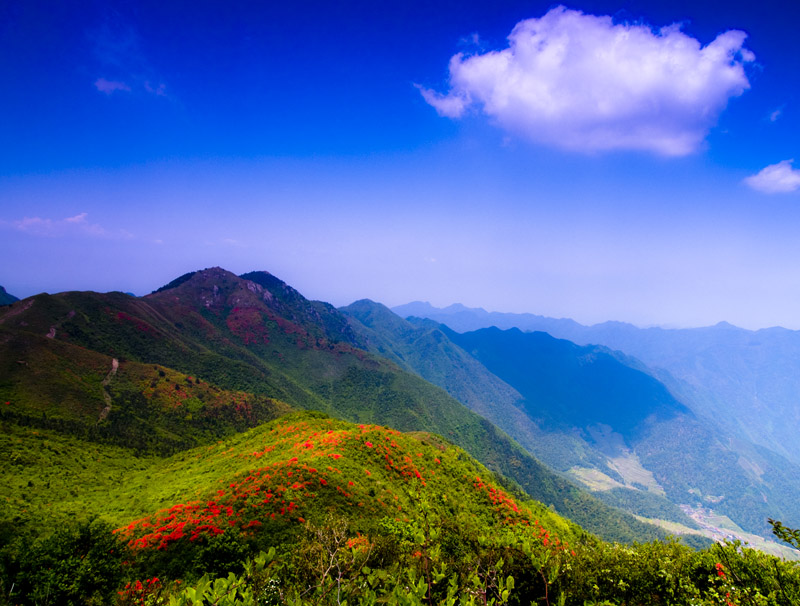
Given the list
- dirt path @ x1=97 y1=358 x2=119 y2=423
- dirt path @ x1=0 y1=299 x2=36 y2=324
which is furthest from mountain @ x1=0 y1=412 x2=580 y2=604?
dirt path @ x1=0 y1=299 x2=36 y2=324

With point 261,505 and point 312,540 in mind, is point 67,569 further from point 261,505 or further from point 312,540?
point 312,540

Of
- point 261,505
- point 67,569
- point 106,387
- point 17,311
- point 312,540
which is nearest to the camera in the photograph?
point 312,540

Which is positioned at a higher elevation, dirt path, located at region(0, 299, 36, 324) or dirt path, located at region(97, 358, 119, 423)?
dirt path, located at region(0, 299, 36, 324)

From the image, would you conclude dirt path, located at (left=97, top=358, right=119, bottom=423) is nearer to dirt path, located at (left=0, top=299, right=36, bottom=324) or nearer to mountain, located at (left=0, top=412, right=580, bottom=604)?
mountain, located at (left=0, top=412, right=580, bottom=604)

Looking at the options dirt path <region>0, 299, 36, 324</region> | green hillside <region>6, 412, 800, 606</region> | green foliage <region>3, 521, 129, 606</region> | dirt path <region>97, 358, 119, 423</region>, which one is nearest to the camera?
green hillside <region>6, 412, 800, 606</region>

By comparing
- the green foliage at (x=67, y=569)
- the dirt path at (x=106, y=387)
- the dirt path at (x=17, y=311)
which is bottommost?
the dirt path at (x=106, y=387)

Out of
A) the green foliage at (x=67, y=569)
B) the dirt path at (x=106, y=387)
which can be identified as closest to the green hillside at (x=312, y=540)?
the green foliage at (x=67, y=569)

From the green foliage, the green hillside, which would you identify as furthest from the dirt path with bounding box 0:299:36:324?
the green foliage

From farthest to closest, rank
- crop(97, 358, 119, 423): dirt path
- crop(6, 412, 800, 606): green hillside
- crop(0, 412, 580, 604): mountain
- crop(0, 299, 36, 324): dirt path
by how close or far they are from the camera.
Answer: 1. crop(0, 299, 36, 324): dirt path
2. crop(97, 358, 119, 423): dirt path
3. crop(0, 412, 580, 604): mountain
4. crop(6, 412, 800, 606): green hillside

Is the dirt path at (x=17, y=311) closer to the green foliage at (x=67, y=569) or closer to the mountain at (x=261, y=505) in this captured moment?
the mountain at (x=261, y=505)

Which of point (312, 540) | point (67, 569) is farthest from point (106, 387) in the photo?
point (312, 540)

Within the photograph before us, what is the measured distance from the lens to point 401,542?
59.8 feet

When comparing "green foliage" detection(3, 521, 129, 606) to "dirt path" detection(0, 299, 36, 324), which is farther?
"dirt path" detection(0, 299, 36, 324)

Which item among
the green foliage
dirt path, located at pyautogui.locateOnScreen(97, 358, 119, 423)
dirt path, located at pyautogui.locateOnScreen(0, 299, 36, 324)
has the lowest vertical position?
dirt path, located at pyautogui.locateOnScreen(97, 358, 119, 423)
